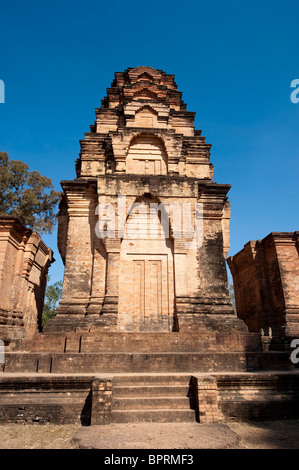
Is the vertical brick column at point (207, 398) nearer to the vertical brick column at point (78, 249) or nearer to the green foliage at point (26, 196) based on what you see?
the vertical brick column at point (78, 249)

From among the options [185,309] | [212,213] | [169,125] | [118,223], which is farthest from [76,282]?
[169,125]

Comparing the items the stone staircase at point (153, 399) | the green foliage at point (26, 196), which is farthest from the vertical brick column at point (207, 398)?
the green foliage at point (26, 196)

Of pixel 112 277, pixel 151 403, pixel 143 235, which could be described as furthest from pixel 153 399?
pixel 143 235

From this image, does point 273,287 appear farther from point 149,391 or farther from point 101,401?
point 101,401

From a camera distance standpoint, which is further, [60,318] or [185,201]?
[185,201]

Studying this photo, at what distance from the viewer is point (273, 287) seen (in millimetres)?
13930

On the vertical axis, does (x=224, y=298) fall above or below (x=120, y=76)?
below

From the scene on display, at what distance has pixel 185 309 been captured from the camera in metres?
10.7

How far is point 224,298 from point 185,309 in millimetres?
1678

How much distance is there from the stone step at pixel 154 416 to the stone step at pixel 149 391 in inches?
16.0

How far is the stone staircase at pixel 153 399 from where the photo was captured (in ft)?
20.1

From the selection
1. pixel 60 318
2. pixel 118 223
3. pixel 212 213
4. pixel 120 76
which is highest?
pixel 120 76

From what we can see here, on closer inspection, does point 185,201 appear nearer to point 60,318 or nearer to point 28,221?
point 60,318

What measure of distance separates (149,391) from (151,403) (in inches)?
10.2
